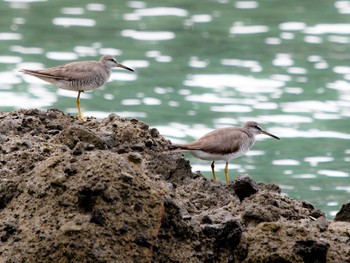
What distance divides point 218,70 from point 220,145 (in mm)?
10563

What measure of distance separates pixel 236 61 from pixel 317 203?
7.44 meters

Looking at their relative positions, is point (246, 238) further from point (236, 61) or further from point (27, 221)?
point (236, 61)

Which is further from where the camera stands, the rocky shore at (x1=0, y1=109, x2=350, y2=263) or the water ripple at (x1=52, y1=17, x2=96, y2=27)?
the water ripple at (x1=52, y1=17, x2=96, y2=27)

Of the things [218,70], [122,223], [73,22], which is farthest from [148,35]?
[122,223]

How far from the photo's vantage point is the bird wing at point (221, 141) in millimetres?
10473

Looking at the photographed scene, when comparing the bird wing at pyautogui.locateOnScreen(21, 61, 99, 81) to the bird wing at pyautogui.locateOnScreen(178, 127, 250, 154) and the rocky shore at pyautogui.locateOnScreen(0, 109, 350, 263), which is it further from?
the rocky shore at pyautogui.locateOnScreen(0, 109, 350, 263)

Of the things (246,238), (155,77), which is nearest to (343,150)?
(155,77)

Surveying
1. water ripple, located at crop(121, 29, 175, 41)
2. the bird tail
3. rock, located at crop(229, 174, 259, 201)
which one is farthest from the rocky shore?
water ripple, located at crop(121, 29, 175, 41)

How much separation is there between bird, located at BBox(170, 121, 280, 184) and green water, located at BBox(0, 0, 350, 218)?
12.2 ft

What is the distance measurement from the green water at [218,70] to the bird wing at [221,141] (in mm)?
3835

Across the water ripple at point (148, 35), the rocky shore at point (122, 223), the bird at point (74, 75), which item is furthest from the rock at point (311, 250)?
the water ripple at point (148, 35)

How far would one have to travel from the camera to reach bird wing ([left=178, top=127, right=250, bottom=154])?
10473mm

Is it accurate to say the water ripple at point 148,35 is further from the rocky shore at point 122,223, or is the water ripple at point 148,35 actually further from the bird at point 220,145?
the rocky shore at point 122,223

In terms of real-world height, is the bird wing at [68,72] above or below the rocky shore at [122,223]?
below
